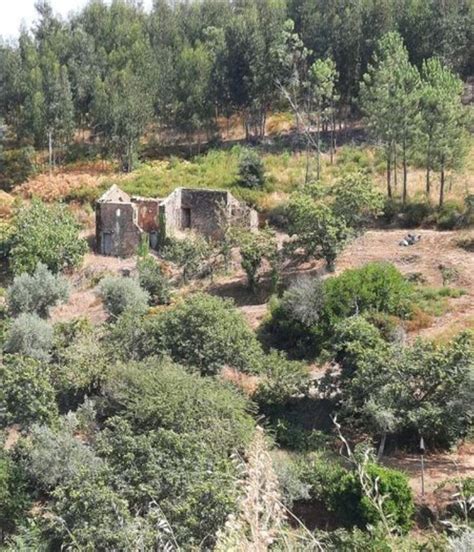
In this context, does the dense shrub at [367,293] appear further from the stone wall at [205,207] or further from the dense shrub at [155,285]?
the stone wall at [205,207]

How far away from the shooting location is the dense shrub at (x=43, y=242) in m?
34.2

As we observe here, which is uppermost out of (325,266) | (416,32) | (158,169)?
(416,32)

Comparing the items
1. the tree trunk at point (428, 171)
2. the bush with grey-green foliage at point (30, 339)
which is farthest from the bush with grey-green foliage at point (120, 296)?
the tree trunk at point (428, 171)

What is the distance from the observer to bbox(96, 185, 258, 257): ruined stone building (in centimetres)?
3738

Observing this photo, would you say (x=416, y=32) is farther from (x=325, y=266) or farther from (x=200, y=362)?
(x=200, y=362)

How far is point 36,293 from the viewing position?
102ft

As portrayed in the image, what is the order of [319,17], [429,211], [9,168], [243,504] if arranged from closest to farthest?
[243,504], [429,211], [9,168], [319,17]

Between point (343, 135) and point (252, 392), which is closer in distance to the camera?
point (252, 392)

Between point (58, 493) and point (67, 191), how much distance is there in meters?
30.5

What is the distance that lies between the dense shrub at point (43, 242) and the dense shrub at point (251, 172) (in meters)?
10.6

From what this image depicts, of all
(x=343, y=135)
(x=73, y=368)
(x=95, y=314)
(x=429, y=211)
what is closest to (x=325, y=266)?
(x=429, y=211)

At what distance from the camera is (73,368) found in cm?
2497

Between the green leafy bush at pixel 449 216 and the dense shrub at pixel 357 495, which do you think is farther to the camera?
the green leafy bush at pixel 449 216

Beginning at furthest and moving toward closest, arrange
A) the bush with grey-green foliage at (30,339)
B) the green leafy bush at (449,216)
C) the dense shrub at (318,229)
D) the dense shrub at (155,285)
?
the green leafy bush at (449,216) < the dense shrub at (318,229) < the dense shrub at (155,285) < the bush with grey-green foliage at (30,339)
